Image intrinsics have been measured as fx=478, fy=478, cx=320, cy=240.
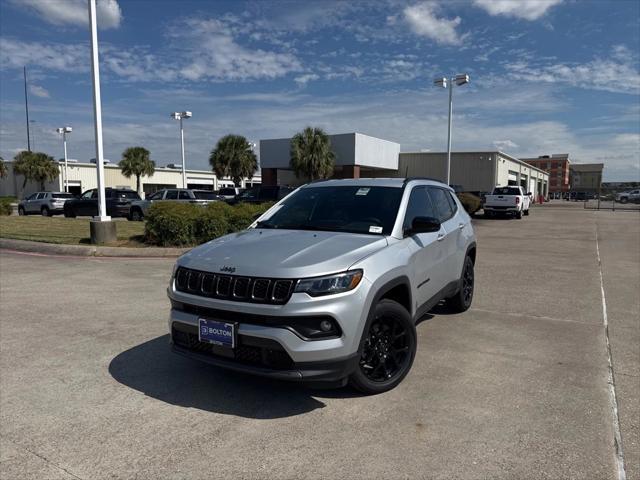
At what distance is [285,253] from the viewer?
11.6 feet

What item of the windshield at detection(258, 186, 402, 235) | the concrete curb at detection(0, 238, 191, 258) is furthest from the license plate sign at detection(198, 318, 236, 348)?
the concrete curb at detection(0, 238, 191, 258)

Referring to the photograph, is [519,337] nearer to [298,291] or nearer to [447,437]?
[447,437]

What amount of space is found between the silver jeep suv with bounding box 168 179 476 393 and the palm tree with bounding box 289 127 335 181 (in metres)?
32.5

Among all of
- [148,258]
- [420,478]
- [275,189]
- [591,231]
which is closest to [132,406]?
[420,478]

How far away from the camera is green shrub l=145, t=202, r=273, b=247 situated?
11281mm

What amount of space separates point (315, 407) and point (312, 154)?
1354 inches

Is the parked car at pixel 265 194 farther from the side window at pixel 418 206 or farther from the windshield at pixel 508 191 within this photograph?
the side window at pixel 418 206

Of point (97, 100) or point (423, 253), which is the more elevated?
point (97, 100)

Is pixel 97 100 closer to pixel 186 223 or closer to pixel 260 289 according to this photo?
pixel 186 223

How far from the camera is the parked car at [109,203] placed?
887 inches

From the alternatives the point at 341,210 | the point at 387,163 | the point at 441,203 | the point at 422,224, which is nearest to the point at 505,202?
the point at 387,163

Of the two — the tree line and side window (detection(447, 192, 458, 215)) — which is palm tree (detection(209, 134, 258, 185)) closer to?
the tree line

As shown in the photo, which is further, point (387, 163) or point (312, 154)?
point (387, 163)

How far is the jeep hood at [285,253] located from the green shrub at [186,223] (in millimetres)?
Result: 7310
